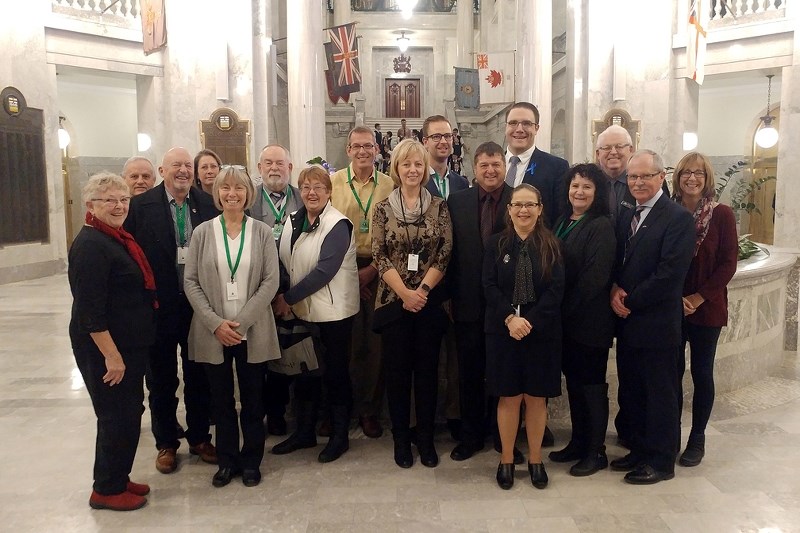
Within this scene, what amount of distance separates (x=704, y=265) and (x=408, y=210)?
1864 millimetres

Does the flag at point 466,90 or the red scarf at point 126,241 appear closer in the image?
the red scarf at point 126,241

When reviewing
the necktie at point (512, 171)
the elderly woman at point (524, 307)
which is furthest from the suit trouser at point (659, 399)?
the necktie at point (512, 171)

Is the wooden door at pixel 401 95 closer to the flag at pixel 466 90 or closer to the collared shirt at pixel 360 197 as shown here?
the flag at pixel 466 90

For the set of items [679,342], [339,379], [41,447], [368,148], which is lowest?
[41,447]

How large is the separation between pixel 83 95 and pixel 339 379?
1660 centimetres

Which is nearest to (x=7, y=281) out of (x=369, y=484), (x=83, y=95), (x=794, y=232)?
(x=83, y=95)

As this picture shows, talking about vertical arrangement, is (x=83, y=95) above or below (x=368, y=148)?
above

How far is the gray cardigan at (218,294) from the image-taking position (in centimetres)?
358

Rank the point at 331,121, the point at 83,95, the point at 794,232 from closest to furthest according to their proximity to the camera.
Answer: the point at 794,232 → the point at 83,95 → the point at 331,121

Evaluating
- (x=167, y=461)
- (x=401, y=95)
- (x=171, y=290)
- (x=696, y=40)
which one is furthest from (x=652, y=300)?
(x=401, y=95)

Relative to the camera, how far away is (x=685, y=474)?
383 cm

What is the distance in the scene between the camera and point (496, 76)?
14.7 metres

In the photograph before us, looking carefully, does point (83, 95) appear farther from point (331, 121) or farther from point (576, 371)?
point (576, 371)

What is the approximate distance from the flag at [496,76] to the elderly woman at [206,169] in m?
11.1
